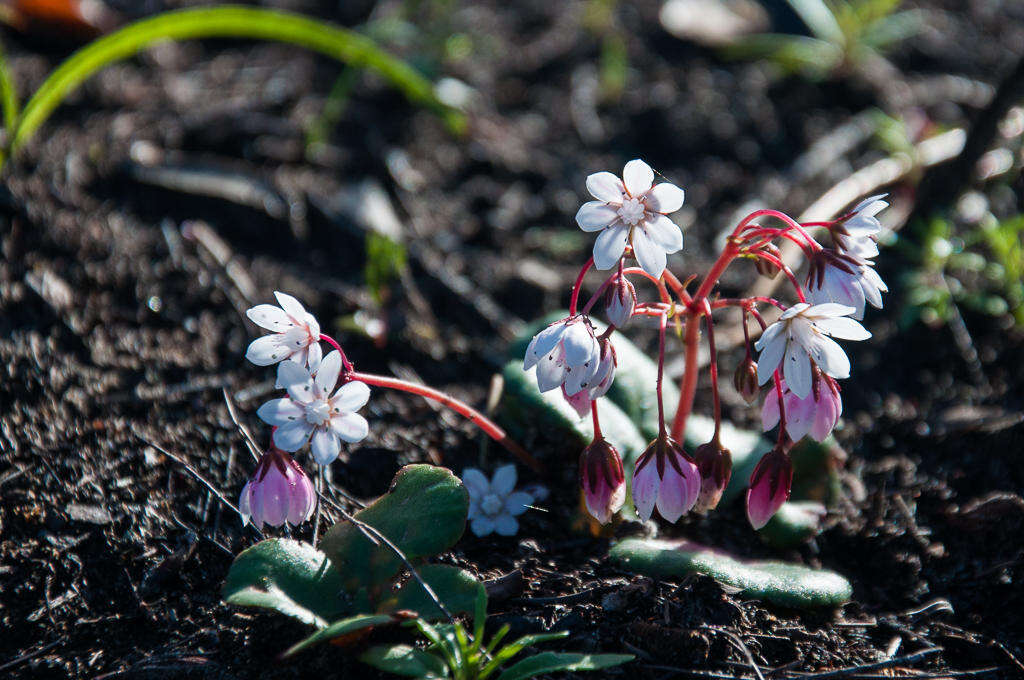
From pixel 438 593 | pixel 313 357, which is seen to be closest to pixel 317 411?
pixel 313 357

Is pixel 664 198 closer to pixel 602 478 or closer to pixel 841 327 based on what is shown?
pixel 841 327

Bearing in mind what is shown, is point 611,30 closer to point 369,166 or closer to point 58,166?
point 369,166

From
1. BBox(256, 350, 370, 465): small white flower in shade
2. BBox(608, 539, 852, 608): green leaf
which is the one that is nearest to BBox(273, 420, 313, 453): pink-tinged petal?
BBox(256, 350, 370, 465): small white flower in shade

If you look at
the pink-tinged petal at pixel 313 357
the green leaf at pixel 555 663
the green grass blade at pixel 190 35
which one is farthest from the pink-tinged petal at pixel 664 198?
the green grass blade at pixel 190 35

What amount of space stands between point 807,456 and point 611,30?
3.01 m

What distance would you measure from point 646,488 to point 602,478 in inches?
4.1

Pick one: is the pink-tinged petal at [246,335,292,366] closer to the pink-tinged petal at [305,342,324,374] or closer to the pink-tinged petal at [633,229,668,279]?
the pink-tinged petal at [305,342,324,374]

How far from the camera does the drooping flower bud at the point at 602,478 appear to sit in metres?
1.94

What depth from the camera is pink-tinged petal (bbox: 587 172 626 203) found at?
1.80 metres

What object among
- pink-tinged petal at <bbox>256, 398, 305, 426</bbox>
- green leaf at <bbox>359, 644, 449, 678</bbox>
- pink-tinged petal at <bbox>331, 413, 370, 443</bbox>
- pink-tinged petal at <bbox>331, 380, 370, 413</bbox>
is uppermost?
pink-tinged petal at <bbox>331, 380, 370, 413</bbox>

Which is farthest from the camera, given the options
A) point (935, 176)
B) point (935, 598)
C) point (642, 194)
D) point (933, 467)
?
point (935, 176)

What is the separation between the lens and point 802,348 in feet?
5.79

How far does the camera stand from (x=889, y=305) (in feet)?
10.7

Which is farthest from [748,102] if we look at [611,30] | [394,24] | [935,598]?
[935,598]
